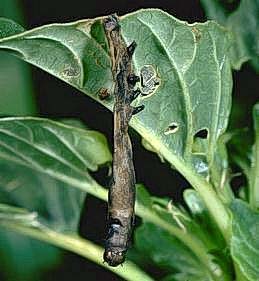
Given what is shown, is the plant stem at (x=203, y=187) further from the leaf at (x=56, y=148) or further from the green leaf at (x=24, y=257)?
the green leaf at (x=24, y=257)

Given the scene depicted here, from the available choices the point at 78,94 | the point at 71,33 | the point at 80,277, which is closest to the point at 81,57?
the point at 71,33

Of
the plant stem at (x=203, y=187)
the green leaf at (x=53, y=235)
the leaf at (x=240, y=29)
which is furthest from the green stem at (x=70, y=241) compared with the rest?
the leaf at (x=240, y=29)

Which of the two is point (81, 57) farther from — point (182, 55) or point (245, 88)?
point (245, 88)

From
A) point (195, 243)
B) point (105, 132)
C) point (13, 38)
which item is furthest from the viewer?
point (105, 132)

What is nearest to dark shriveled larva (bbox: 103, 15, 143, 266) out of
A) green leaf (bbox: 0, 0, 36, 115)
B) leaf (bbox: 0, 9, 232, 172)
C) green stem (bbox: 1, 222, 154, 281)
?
leaf (bbox: 0, 9, 232, 172)

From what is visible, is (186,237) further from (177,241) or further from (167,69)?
(167,69)

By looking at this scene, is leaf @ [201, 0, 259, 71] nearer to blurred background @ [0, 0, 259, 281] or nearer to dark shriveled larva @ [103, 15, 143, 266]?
blurred background @ [0, 0, 259, 281]
